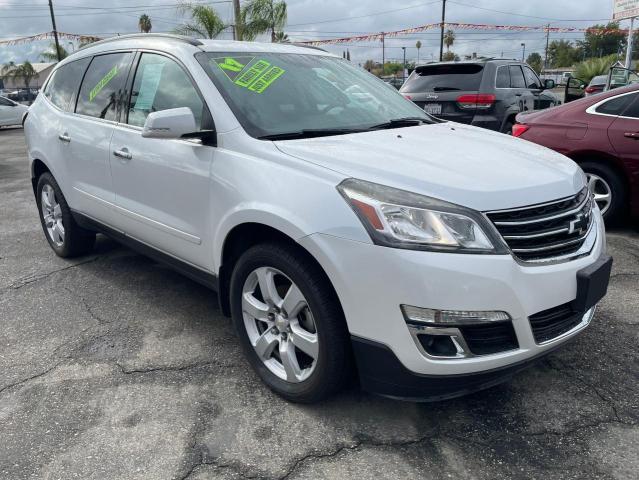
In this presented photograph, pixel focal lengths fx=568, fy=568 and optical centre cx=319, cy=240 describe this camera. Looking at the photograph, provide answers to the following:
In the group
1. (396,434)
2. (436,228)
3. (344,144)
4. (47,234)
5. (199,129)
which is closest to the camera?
(436,228)

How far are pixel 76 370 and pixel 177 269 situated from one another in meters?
0.80

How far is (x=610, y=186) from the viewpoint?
531 cm

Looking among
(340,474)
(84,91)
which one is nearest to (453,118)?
(84,91)

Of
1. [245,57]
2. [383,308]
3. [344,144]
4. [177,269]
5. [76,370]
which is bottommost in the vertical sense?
[76,370]

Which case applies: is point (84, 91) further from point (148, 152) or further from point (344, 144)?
point (344, 144)

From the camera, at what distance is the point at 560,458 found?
7.75 feet

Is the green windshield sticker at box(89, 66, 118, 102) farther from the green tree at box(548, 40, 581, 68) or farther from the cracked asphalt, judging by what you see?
the green tree at box(548, 40, 581, 68)

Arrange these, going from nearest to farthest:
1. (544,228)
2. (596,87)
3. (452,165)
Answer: (544,228) < (452,165) < (596,87)

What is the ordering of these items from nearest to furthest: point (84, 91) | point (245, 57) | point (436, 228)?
point (436, 228)
point (245, 57)
point (84, 91)

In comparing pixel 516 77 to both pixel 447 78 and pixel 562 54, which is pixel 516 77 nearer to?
pixel 447 78

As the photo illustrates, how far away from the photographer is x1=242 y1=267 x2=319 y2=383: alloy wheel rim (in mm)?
2588

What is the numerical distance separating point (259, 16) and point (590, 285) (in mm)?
18086

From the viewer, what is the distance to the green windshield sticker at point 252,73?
3158mm

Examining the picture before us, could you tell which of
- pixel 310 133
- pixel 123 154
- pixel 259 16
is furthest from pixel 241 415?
pixel 259 16
